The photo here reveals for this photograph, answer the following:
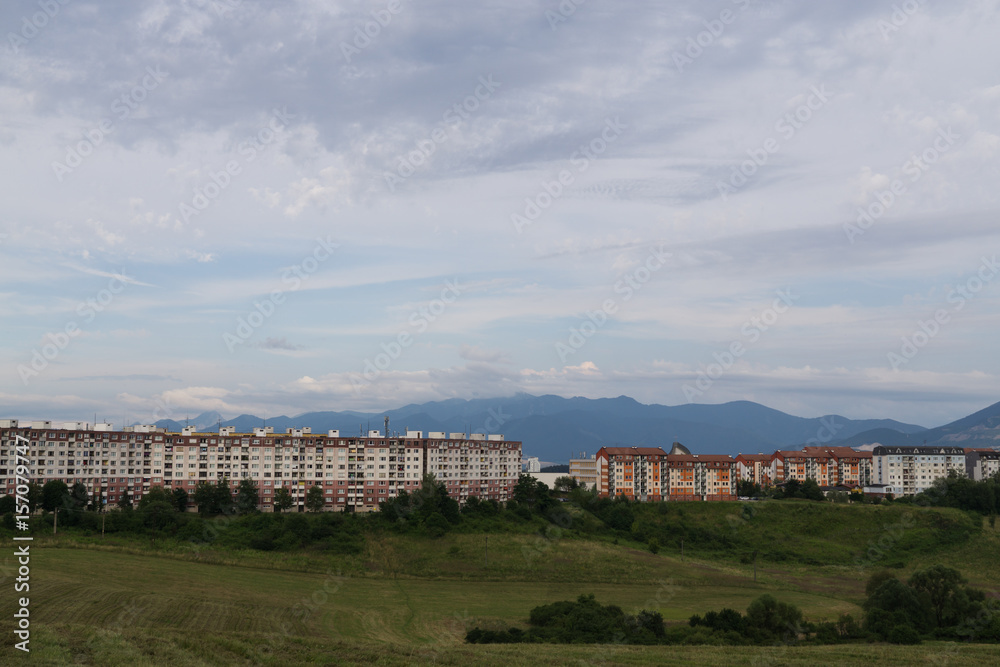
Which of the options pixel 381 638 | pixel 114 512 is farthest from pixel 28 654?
pixel 114 512

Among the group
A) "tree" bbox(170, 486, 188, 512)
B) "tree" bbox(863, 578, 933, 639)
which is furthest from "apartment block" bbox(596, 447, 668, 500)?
"tree" bbox(863, 578, 933, 639)

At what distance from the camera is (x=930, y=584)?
47656 mm

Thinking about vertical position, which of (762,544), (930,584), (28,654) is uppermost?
(28,654)

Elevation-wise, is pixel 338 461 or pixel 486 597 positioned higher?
pixel 338 461

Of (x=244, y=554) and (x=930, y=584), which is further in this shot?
(x=244, y=554)

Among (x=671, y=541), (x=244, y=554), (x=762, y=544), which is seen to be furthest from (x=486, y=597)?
(x=762, y=544)

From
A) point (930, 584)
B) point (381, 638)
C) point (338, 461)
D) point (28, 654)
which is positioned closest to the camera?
point (28, 654)

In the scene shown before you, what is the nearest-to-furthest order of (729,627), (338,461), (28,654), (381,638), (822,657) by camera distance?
(28,654), (822,657), (381,638), (729,627), (338,461)

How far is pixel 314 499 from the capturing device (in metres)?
87.4

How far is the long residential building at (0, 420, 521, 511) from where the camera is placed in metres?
81.5

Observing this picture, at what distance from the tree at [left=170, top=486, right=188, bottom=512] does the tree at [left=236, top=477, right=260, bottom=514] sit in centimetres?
563

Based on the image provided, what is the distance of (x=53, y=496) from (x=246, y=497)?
Result: 61.4 ft

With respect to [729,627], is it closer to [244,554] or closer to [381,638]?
[381,638]

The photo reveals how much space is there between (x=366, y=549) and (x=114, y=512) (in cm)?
2529
